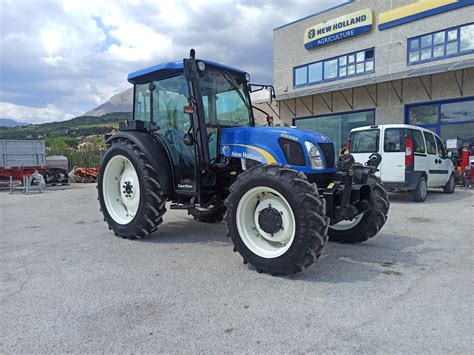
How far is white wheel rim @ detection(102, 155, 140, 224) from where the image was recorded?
227 inches

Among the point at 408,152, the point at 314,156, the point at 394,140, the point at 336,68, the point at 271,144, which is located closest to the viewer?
the point at 314,156

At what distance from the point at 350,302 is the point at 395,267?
1.24 m

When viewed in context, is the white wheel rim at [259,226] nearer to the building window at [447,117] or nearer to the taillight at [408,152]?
the taillight at [408,152]

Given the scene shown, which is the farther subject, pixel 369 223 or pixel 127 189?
pixel 127 189

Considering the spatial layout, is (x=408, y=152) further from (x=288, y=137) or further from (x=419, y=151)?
(x=288, y=137)

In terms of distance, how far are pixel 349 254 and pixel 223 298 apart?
6.66 feet

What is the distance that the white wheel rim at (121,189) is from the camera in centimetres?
577

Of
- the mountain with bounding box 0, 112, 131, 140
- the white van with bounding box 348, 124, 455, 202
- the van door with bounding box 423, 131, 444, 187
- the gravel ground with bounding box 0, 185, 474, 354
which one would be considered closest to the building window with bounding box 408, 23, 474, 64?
the van door with bounding box 423, 131, 444, 187

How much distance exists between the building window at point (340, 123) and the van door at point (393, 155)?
7380 mm

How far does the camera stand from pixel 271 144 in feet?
14.5

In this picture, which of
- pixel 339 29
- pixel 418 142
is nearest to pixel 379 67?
pixel 339 29

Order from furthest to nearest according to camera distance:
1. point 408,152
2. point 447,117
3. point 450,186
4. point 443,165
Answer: point 447,117, point 450,186, point 443,165, point 408,152

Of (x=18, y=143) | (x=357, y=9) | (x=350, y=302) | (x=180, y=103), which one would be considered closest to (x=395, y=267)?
(x=350, y=302)

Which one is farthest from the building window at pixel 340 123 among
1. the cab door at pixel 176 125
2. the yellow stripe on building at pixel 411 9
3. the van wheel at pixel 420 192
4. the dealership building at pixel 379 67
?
the cab door at pixel 176 125
